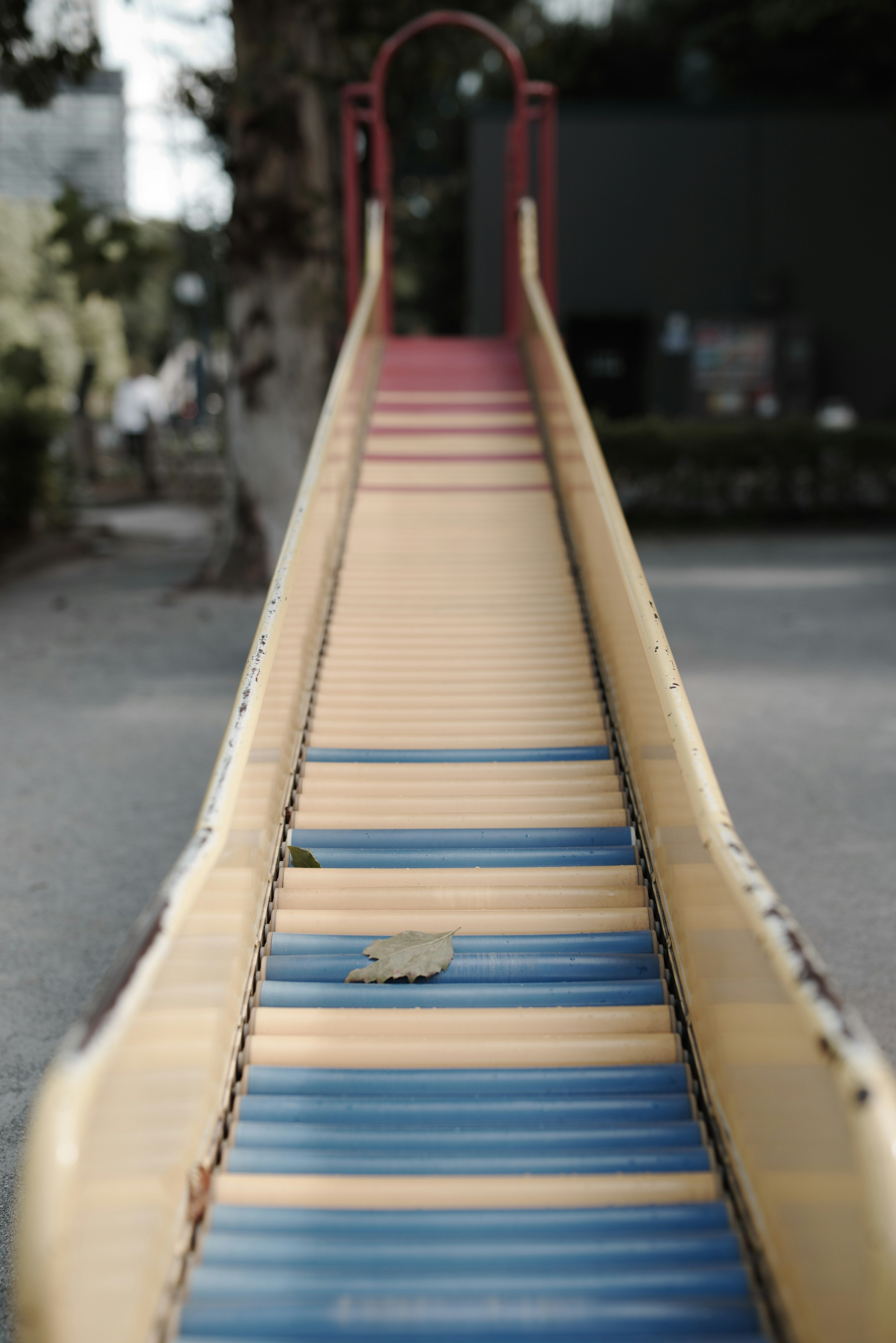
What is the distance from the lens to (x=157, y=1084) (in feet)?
5.72

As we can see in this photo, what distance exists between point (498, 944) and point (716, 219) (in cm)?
1672

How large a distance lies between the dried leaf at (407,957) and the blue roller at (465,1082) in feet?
0.89

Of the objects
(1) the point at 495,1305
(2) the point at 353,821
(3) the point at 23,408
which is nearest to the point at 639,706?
(2) the point at 353,821

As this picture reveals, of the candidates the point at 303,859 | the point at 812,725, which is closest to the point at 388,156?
the point at 812,725

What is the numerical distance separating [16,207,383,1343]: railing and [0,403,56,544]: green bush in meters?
8.85

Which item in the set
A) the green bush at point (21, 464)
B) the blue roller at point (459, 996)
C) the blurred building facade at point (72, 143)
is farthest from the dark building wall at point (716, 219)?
the blue roller at point (459, 996)

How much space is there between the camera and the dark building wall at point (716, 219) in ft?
54.6

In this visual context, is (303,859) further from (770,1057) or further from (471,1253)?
(770,1057)

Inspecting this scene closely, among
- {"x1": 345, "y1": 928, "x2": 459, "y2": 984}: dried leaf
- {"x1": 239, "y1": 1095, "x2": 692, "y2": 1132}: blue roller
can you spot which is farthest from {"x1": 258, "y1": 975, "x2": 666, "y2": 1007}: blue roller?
{"x1": 239, "y1": 1095, "x2": 692, "y2": 1132}: blue roller

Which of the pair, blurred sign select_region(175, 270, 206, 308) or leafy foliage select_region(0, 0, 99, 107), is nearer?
leafy foliage select_region(0, 0, 99, 107)

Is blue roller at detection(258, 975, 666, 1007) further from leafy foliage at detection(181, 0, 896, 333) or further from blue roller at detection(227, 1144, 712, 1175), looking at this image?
leafy foliage at detection(181, 0, 896, 333)

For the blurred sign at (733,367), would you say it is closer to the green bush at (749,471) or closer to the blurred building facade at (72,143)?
the green bush at (749,471)

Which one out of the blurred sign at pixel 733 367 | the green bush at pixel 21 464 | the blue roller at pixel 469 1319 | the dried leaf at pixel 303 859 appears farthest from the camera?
the blurred sign at pixel 733 367

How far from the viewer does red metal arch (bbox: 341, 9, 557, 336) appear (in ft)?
27.2
